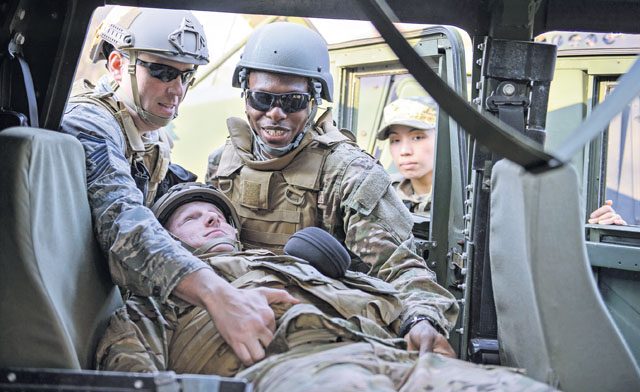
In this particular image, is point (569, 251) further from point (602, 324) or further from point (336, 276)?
point (336, 276)

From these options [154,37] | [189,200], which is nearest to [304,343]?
[189,200]

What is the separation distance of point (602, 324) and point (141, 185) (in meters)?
2.13

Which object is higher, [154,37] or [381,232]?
[154,37]

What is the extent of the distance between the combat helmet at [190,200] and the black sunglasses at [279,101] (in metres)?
0.59

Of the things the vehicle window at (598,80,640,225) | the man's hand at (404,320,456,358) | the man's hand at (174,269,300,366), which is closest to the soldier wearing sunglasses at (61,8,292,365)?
the man's hand at (174,269,300,366)

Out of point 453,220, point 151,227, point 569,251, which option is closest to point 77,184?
point 151,227

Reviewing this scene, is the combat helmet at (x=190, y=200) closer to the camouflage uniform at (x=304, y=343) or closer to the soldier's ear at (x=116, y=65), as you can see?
the camouflage uniform at (x=304, y=343)

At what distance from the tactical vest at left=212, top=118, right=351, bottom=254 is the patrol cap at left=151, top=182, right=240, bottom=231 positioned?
360 mm

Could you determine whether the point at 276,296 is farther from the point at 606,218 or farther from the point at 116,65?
the point at 606,218

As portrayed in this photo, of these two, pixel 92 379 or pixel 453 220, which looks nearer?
pixel 92 379

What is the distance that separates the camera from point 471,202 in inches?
126

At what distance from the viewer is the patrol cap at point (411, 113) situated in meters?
6.24

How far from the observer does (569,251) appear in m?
2.08

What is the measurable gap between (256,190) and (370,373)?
6.01 feet
